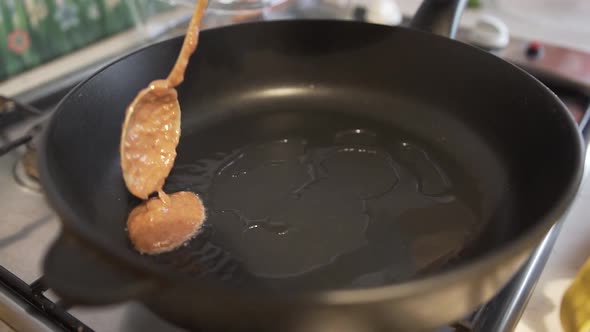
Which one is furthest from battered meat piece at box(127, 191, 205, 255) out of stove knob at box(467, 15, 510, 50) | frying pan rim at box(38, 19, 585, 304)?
stove knob at box(467, 15, 510, 50)

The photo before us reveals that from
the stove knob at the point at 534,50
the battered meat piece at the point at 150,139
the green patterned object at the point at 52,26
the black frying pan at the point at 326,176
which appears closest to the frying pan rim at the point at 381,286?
the black frying pan at the point at 326,176

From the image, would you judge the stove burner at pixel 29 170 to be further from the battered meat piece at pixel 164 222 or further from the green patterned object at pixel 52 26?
the green patterned object at pixel 52 26

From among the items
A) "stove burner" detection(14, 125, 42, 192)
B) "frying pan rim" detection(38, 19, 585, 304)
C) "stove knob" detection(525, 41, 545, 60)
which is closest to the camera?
"frying pan rim" detection(38, 19, 585, 304)

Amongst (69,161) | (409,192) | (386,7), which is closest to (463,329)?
(409,192)

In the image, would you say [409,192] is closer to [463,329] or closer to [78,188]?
[463,329]

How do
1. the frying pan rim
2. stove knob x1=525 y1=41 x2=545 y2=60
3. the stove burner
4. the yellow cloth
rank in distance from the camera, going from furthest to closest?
1. stove knob x1=525 y1=41 x2=545 y2=60
2. the stove burner
3. the yellow cloth
4. the frying pan rim

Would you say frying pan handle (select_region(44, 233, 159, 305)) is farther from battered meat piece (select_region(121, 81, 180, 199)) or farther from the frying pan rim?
battered meat piece (select_region(121, 81, 180, 199))

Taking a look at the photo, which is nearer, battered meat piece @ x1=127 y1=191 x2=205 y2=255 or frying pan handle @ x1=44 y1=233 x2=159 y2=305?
frying pan handle @ x1=44 y1=233 x2=159 y2=305

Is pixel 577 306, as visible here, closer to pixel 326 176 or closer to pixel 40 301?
pixel 326 176
